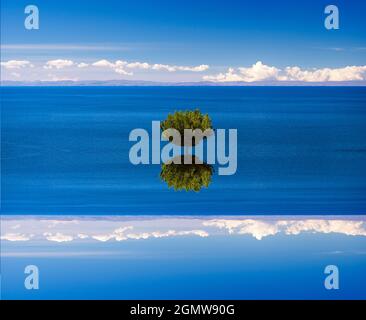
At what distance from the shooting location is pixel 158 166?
16906 millimetres

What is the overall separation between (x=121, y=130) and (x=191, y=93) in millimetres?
4998

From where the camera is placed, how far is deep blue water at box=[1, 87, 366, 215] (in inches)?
551

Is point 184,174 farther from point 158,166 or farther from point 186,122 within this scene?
point 158,166

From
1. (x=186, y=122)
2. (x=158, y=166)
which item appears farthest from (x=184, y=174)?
(x=158, y=166)

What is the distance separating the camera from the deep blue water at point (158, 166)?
45.9ft

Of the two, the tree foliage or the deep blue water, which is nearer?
the tree foliage

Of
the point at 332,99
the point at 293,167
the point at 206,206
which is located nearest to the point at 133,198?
the point at 206,206

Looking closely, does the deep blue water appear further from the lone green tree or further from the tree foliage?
the lone green tree

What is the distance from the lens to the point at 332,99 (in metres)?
30.5

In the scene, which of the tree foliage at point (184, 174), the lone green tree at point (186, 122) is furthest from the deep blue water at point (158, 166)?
the lone green tree at point (186, 122)

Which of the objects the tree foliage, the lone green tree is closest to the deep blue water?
the tree foliage

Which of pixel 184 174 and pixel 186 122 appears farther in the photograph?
pixel 184 174

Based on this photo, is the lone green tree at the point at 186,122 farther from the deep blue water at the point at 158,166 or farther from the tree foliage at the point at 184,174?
the deep blue water at the point at 158,166

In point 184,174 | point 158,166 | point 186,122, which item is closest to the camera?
point 186,122
